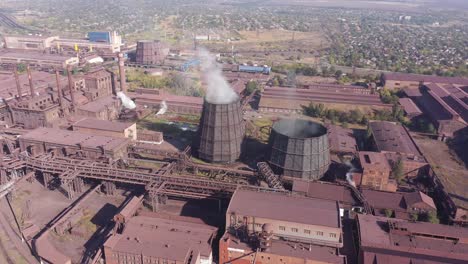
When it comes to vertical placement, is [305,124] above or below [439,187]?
above

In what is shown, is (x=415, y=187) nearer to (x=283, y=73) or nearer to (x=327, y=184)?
(x=327, y=184)

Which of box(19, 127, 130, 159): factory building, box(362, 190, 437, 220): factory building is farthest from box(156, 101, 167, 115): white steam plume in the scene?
box(362, 190, 437, 220): factory building

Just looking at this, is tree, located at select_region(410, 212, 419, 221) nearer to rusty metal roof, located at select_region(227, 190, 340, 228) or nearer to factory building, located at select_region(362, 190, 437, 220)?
factory building, located at select_region(362, 190, 437, 220)

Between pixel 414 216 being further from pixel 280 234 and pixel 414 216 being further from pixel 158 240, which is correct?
pixel 158 240

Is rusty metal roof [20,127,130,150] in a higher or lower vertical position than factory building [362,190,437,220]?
higher

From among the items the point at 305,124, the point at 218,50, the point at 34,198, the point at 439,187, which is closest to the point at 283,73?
the point at 218,50

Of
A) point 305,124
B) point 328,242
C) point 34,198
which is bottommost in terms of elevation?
point 34,198
